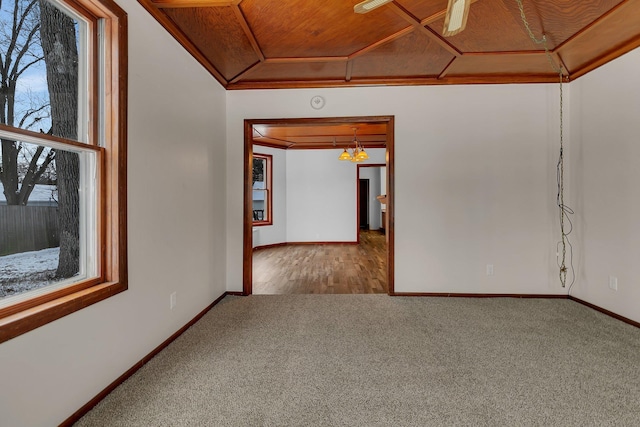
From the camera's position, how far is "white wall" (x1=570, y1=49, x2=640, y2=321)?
2.68 metres

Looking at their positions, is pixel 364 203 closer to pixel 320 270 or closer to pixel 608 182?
pixel 320 270

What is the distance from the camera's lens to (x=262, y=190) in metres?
7.24

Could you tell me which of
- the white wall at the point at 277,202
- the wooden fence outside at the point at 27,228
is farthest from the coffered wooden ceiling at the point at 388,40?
the white wall at the point at 277,202

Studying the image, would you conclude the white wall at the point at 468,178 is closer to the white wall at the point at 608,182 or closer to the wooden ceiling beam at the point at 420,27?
the white wall at the point at 608,182

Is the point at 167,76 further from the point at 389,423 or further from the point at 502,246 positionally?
the point at 502,246

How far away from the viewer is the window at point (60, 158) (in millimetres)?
1324

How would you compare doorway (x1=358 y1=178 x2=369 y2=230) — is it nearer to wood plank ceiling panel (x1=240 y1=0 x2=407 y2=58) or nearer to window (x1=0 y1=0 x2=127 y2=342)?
wood plank ceiling panel (x1=240 y1=0 x2=407 y2=58)

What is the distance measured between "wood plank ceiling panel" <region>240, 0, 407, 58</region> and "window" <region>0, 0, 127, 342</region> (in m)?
1.02

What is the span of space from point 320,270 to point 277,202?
307 centimetres

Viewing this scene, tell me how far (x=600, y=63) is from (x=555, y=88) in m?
0.46

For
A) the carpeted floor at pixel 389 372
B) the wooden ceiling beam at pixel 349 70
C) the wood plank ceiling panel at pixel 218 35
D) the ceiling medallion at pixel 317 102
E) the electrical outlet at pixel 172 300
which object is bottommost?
the carpeted floor at pixel 389 372

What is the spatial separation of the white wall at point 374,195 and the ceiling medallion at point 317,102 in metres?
8.42

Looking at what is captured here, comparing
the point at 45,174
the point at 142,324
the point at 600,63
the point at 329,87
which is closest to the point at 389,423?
the point at 142,324

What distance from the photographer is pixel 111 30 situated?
71.3 inches
